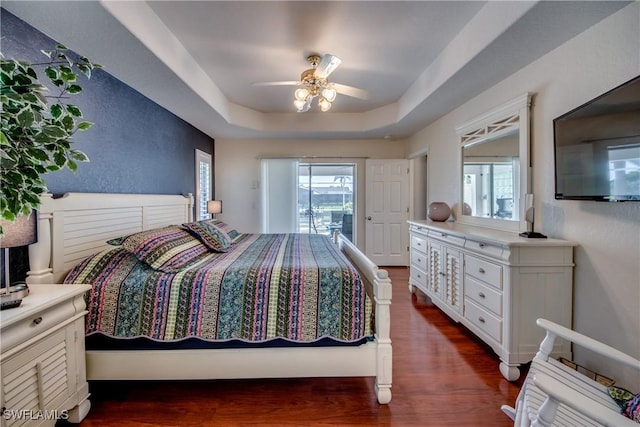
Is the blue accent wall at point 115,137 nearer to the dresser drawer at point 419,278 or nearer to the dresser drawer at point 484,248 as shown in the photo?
the dresser drawer at point 484,248

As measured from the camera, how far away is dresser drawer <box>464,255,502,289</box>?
2147 mm

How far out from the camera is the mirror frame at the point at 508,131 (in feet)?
7.89

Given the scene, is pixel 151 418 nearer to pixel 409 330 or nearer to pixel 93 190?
pixel 93 190

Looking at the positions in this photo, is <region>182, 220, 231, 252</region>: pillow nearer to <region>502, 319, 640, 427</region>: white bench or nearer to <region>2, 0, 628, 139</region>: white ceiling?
<region>2, 0, 628, 139</region>: white ceiling

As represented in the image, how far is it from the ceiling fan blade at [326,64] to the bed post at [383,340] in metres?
1.64

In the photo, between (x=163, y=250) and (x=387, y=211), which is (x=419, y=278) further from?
(x=163, y=250)

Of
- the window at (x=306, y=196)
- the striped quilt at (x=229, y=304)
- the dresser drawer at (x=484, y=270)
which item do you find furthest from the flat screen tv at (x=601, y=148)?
the window at (x=306, y=196)

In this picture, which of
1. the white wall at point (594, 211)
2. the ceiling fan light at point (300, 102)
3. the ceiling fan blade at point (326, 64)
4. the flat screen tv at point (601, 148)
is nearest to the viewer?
the flat screen tv at point (601, 148)

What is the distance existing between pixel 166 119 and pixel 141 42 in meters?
1.63

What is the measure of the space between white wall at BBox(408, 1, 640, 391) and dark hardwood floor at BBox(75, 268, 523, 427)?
0.68 m

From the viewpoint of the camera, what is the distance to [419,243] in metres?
3.59

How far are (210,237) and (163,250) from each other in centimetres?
60

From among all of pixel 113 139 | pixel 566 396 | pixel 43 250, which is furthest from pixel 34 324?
pixel 566 396

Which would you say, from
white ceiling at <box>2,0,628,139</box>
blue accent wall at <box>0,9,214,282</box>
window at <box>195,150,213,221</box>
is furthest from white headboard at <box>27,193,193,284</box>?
window at <box>195,150,213,221</box>
